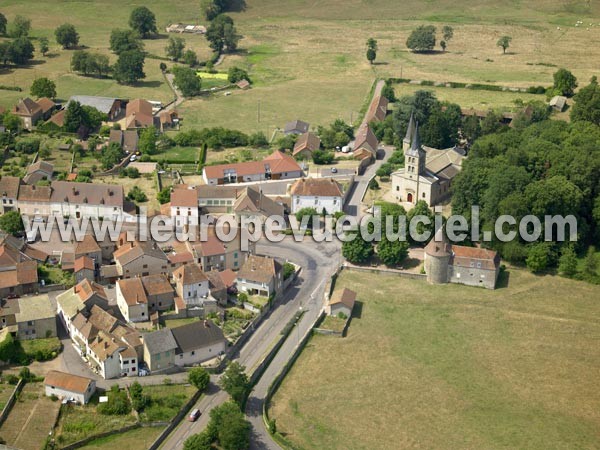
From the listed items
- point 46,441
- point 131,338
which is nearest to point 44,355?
point 131,338

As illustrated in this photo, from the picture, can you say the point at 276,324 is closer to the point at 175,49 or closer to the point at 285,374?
the point at 285,374

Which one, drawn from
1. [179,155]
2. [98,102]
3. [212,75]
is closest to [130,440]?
[179,155]

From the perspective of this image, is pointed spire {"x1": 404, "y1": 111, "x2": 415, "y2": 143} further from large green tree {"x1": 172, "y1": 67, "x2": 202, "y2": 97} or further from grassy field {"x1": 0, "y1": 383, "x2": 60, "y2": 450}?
grassy field {"x1": 0, "y1": 383, "x2": 60, "y2": 450}

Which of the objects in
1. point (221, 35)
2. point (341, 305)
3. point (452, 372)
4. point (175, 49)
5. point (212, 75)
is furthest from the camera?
point (221, 35)

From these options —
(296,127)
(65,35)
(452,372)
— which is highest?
(65,35)

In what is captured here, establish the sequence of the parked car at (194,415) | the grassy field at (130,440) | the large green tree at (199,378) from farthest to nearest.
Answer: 1. the large green tree at (199,378)
2. the parked car at (194,415)
3. the grassy field at (130,440)

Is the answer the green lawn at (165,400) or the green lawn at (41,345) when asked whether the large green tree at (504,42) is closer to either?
the green lawn at (41,345)

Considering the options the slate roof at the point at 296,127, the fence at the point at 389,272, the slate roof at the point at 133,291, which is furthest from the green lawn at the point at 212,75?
the slate roof at the point at 133,291

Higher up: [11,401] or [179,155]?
[179,155]
